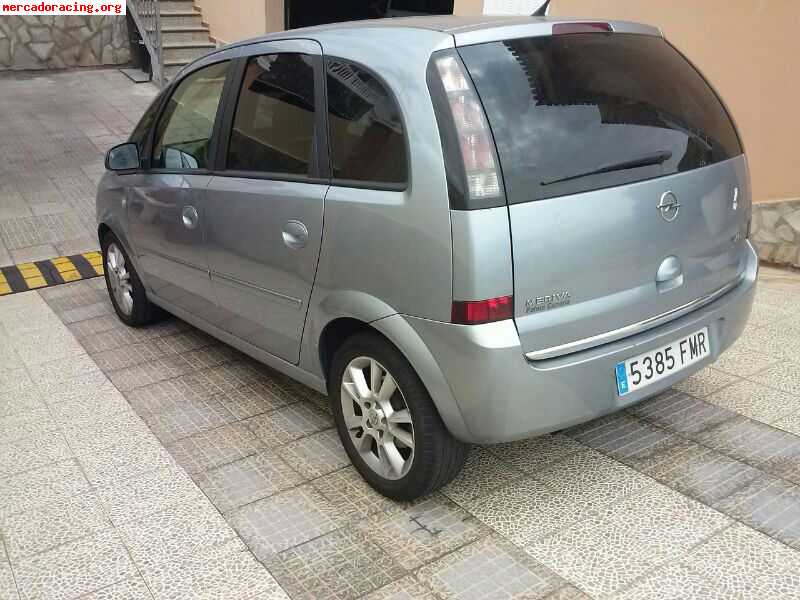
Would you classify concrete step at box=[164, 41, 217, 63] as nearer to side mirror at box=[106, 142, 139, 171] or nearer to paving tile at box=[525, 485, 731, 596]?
side mirror at box=[106, 142, 139, 171]

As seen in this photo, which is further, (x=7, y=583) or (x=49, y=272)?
(x=49, y=272)

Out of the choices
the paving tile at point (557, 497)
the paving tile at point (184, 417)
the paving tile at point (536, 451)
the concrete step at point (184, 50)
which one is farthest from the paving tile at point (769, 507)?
the concrete step at point (184, 50)

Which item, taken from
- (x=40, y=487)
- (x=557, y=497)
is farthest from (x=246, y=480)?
(x=557, y=497)

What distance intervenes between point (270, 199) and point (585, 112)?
51.9 inches

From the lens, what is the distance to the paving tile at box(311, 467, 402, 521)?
301 centimetres

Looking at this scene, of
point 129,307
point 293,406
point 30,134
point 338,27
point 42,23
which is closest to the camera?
point 338,27

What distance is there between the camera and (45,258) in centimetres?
644

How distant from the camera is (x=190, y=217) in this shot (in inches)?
154

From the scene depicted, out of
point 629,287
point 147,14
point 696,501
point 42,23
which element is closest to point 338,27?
point 629,287

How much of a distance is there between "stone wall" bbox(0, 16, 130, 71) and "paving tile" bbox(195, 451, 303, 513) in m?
12.0

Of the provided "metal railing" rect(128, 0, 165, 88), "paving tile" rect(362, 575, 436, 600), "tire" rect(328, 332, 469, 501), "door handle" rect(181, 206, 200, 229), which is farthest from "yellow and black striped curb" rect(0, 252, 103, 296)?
"metal railing" rect(128, 0, 165, 88)

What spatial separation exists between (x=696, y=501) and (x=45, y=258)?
5.33 meters

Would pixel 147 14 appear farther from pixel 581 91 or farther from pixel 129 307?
pixel 581 91

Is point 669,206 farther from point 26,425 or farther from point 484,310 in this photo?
point 26,425
